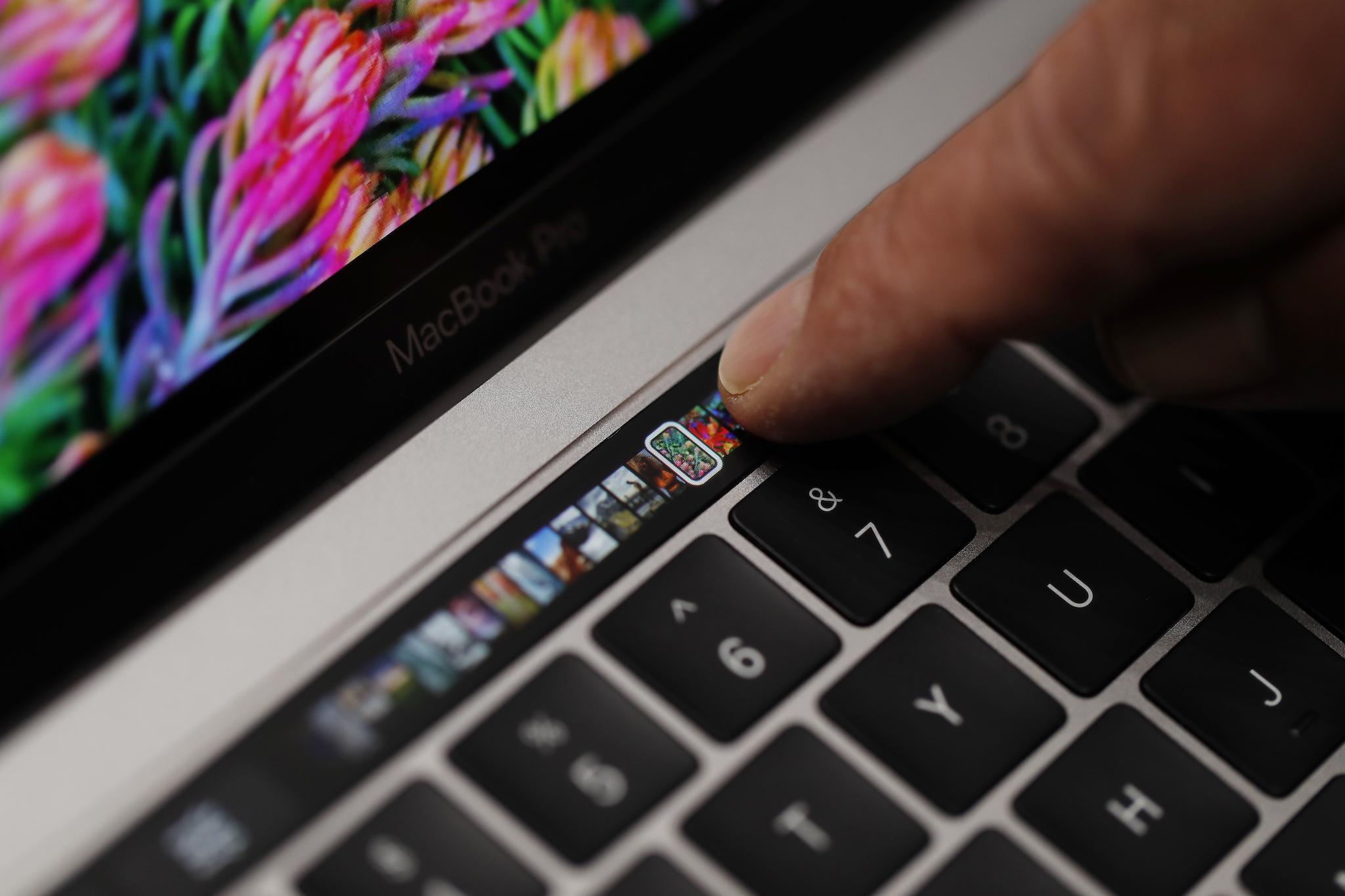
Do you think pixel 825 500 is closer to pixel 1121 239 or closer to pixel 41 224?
pixel 1121 239

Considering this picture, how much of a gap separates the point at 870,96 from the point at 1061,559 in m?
0.23

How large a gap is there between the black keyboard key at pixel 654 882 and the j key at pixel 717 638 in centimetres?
4

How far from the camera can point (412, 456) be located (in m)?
0.42

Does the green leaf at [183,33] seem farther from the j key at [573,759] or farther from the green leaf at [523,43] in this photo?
the j key at [573,759]

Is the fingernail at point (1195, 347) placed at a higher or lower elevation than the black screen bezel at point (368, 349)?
lower

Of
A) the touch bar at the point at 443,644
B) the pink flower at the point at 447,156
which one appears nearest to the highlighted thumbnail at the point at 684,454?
the touch bar at the point at 443,644

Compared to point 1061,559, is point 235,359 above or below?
above

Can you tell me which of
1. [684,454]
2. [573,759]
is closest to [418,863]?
[573,759]

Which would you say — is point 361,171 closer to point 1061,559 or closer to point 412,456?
point 412,456

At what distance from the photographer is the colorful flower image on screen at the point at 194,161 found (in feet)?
1.13

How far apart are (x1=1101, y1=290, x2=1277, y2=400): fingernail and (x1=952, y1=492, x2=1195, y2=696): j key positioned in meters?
0.05

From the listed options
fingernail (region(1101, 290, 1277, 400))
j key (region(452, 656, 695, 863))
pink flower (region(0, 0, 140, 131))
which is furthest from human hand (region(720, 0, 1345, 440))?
pink flower (region(0, 0, 140, 131))

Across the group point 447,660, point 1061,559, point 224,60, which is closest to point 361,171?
point 224,60

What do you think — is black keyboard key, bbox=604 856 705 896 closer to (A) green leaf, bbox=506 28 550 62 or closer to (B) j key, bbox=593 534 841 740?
(B) j key, bbox=593 534 841 740
